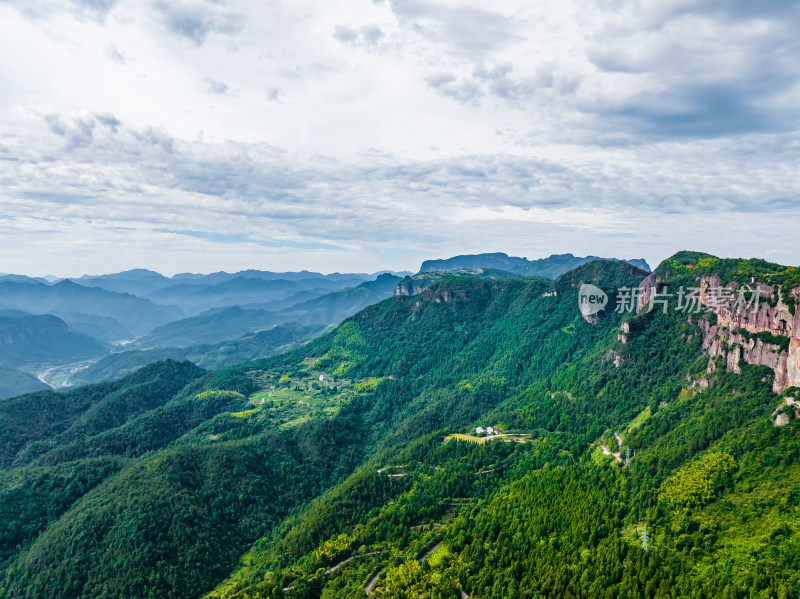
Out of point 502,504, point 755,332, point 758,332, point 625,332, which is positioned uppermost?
point 758,332

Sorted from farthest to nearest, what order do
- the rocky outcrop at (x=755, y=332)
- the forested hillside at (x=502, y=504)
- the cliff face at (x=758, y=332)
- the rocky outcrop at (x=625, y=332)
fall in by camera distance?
the rocky outcrop at (x=625, y=332), the cliff face at (x=758, y=332), the rocky outcrop at (x=755, y=332), the forested hillside at (x=502, y=504)

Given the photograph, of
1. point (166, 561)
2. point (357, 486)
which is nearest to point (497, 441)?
point (357, 486)

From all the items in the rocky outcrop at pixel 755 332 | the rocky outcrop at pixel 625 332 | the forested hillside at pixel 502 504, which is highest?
the rocky outcrop at pixel 755 332

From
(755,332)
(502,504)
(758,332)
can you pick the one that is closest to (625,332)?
(755,332)

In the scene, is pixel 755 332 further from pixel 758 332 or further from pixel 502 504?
pixel 502 504

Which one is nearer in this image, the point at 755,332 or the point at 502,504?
the point at 502,504

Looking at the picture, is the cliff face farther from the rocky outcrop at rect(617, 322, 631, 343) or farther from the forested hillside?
the rocky outcrop at rect(617, 322, 631, 343)

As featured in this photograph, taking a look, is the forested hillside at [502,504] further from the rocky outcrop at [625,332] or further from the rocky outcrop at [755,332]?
the rocky outcrop at [755,332]

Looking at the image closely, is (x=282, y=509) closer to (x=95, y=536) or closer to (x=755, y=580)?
(x=95, y=536)

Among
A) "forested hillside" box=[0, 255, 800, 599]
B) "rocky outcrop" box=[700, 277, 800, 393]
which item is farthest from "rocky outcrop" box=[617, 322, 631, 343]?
"rocky outcrop" box=[700, 277, 800, 393]

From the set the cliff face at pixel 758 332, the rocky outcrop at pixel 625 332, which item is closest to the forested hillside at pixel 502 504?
the rocky outcrop at pixel 625 332

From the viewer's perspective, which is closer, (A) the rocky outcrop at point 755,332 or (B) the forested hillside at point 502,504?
(B) the forested hillside at point 502,504
